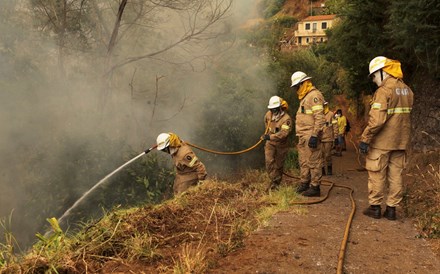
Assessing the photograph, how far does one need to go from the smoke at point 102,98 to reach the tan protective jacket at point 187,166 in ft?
8.30

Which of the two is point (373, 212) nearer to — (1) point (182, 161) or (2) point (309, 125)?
(2) point (309, 125)

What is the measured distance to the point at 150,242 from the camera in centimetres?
323

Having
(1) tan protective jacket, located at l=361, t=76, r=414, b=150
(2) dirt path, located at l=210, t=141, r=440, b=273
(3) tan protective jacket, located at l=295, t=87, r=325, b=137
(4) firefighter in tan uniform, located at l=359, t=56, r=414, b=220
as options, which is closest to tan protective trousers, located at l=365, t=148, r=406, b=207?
(4) firefighter in tan uniform, located at l=359, t=56, r=414, b=220

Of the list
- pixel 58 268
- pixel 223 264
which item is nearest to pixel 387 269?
pixel 223 264

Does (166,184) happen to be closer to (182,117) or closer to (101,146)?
(101,146)

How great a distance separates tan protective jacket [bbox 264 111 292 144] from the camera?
20.5 feet

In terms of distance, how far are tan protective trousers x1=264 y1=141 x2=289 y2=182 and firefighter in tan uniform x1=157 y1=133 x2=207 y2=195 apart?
1.07m

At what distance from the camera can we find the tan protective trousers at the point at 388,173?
440cm

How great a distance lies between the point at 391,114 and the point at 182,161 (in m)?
3.30

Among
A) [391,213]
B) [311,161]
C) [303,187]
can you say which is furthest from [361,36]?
[391,213]

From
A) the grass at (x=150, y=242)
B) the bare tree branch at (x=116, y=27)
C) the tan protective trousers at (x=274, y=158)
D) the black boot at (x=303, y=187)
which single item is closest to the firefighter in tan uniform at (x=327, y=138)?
the tan protective trousers at (x=274, y=158)

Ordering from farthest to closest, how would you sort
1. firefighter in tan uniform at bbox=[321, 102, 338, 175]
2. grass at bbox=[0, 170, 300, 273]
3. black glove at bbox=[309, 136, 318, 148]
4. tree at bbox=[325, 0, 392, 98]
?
firefighter in tan uniform at bbox=[321, 102, 338, 175] → tree at bbox=[325, 0, 392, 98] → black glove at bbox=[309, 136, 318, 148] → grass at bbox=[0, 170, 300, 273]

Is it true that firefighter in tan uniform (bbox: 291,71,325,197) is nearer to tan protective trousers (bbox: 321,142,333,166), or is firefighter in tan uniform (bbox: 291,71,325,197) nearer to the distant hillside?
tan protective trousers (bbox: 321,142,333,166)

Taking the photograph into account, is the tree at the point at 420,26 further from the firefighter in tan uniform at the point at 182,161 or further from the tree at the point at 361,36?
the firefighter in tan uniform at the point at 182,161
